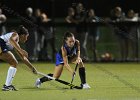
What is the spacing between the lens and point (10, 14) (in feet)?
88.6

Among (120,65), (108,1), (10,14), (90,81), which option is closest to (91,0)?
(108,1)

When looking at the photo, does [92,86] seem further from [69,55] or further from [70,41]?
[70,41]

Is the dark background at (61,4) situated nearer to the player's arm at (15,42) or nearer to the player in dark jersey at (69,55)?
the player in dark jersey at (69,55)

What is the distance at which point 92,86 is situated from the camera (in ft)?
48.9

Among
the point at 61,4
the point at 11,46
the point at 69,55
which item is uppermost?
the point at 11,46

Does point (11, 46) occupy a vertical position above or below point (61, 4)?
above

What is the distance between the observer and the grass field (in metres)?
12.5

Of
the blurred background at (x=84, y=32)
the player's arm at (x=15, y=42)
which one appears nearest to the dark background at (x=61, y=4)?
the blurred background at (x=84, y=32)

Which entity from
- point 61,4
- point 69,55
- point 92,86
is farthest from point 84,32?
point 69,55

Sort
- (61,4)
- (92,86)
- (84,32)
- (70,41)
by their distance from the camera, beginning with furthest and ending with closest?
1. (61,4)
2. (84,32)
3. (92,86)
4. (70,41)

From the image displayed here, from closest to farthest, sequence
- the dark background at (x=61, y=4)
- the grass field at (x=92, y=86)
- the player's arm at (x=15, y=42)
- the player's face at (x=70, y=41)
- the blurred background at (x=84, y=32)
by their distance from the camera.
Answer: the grass field at (x=92, y=86) → the player's arm at (x=15, y=42) → the player's face at (x=70, y=41) → the blurred background at (x=84, y=32) → the dark background at (x=61, y=4)

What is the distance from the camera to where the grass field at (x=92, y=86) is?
12.5 meters

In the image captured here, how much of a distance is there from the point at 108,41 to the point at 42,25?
12.8 ft

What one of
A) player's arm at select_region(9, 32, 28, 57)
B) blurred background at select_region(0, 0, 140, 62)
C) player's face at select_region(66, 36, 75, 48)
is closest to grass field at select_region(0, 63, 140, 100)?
player's arm at select_region(9, 32, 28, 57)
